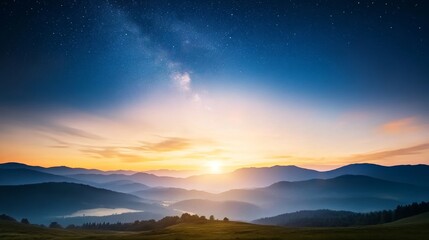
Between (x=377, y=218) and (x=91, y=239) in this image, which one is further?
(x=377, y=218)

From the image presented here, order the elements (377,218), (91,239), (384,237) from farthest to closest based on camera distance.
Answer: (377,218) → (91,239) → (384,237)

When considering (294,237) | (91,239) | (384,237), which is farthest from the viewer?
(91,239)

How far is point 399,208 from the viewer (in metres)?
174

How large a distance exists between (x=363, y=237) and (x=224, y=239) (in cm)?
2236

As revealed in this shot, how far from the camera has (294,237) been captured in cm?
5922

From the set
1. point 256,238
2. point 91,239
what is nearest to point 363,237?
point 256,238

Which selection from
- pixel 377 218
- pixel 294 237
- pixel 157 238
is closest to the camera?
pixel 294 237

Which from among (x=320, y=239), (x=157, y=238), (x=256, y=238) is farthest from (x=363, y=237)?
(x=157, y=238)

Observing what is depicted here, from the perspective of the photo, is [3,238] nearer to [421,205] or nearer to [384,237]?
[384,237]

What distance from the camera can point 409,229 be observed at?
60125 mm

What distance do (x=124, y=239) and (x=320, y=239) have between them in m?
37.7

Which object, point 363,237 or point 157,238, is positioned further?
point 157,238

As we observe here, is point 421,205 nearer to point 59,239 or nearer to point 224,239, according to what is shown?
point 224,239

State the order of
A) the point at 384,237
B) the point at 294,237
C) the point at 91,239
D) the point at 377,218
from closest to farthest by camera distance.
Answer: the point at 384,237 < the point at 294,237 < the point at 91,239 < the point at 377,218
